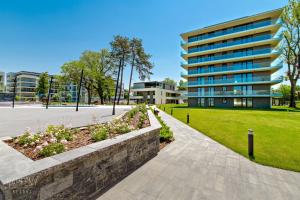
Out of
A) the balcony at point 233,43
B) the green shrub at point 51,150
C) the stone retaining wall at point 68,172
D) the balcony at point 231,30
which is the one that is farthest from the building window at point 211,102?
the green shrub at point 51,150

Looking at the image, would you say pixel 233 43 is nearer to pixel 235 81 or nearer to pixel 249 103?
pixel 235 81

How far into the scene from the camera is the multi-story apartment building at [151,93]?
206 ft

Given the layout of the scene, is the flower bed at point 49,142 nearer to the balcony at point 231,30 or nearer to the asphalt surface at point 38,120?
the asphalt surface at point 38,120

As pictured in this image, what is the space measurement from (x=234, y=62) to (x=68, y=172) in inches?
1521

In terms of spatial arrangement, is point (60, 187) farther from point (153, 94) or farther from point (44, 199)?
point (153, 94)

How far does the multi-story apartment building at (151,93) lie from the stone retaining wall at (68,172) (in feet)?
190

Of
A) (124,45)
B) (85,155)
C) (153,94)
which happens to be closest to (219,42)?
(124,45)

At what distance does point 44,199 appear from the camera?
2010 mm

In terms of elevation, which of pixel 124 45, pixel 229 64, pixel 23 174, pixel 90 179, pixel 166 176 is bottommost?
pixel 166 176

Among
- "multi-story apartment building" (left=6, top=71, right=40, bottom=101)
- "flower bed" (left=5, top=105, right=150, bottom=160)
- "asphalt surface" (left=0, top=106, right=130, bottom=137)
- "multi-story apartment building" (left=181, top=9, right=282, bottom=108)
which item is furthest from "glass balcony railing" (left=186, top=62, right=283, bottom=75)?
"multi-story apartment building" (left=6, top=71, right=40, bottom=101)

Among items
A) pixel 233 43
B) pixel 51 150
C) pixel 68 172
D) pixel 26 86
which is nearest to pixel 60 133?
pixel 51 150

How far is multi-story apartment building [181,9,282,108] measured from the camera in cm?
Answer: 2977

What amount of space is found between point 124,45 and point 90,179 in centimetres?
3503

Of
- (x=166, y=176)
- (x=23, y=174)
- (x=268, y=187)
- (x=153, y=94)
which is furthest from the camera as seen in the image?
(x=153, y=94)
